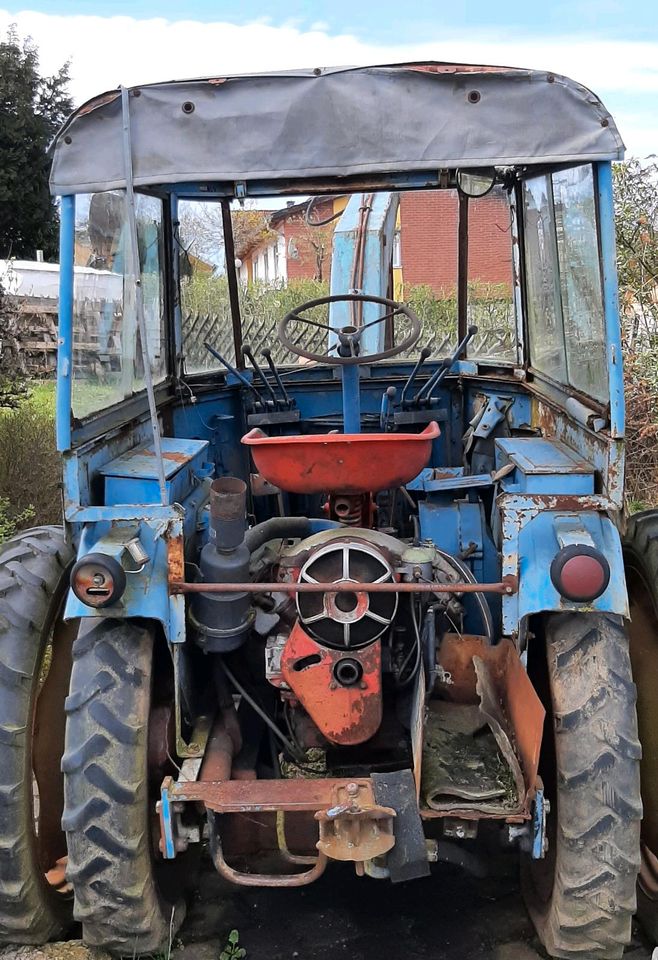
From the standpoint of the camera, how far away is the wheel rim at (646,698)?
9.21 ft

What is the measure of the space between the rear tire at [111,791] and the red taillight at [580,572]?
1150mm

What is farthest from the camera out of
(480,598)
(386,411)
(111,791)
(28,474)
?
(28,474)

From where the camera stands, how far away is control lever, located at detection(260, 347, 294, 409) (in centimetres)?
436

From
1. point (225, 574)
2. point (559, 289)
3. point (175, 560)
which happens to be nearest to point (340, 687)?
point (225, 574)

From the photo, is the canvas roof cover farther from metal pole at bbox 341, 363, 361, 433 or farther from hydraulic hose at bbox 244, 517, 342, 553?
hydraulic hose at bbox 244, 517, 342, 553

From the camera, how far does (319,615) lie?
2.55m

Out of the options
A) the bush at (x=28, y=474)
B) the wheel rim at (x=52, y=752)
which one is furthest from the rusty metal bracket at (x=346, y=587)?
the bush at (x=28, y=474)

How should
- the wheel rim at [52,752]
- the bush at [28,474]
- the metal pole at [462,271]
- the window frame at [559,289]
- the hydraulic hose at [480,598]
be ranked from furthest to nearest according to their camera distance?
1. the bush at [28,474]
2. the metal pole at [462,271]
3. the hydraulic hose at [480,598]
4. the wheel rim at [52,752]
5. the window frame at [559,289]

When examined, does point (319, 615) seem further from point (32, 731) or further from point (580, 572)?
point (32, 731)

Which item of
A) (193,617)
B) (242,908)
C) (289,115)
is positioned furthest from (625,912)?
(289,115)

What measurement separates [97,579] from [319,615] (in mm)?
628

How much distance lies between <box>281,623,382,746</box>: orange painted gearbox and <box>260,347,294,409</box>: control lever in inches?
79.7

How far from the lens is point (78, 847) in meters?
2.41

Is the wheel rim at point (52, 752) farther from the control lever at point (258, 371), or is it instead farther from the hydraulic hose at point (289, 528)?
the control lever at point (258, 371)
